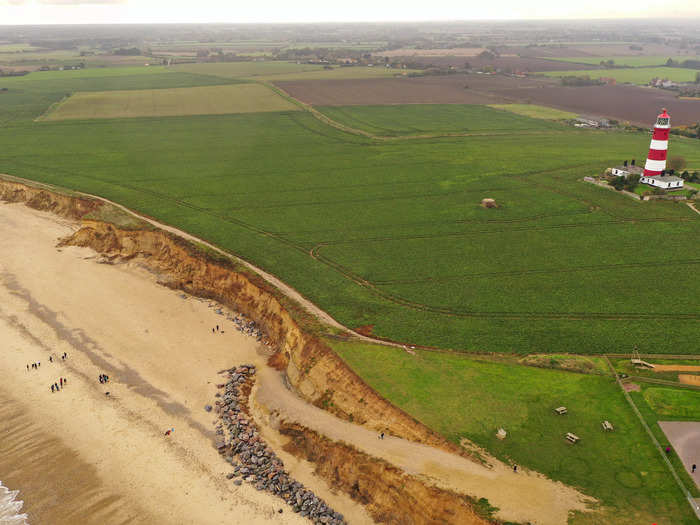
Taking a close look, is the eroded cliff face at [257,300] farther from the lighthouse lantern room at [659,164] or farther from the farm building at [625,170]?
the farm building at [625,170]

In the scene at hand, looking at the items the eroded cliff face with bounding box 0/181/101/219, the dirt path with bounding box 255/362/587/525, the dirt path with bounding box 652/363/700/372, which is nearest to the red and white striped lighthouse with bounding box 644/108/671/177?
the dirt path with bounding box 652/363/700/372

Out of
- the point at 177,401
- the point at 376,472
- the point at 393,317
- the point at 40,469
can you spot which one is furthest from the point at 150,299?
the point at 376,472

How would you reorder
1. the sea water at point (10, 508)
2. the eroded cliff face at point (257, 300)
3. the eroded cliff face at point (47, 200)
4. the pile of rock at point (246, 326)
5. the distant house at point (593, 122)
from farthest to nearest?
1. the distant house at point (593, 122)
2. the eroded cliff face at point (47, 200)
3. the pile of rock at point (246, 326)
4. the eroded cliff face at point (257, 300)
5. the sea water at point (10, 508)

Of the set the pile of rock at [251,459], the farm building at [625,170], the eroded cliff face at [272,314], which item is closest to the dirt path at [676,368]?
the eroded cliff face at [272,314]

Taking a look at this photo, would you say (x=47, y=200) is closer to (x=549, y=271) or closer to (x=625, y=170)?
(x=549, y=271)

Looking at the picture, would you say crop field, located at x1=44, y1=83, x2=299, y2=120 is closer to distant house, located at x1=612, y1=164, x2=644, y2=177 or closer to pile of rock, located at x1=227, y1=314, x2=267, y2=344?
distant house, located at x1=612, y1=164, x2=644, y2=177

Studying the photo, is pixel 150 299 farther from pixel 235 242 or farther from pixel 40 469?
pixel 40 469

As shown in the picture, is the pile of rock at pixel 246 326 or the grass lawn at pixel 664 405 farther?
the pile of rock at pixel 246 326
